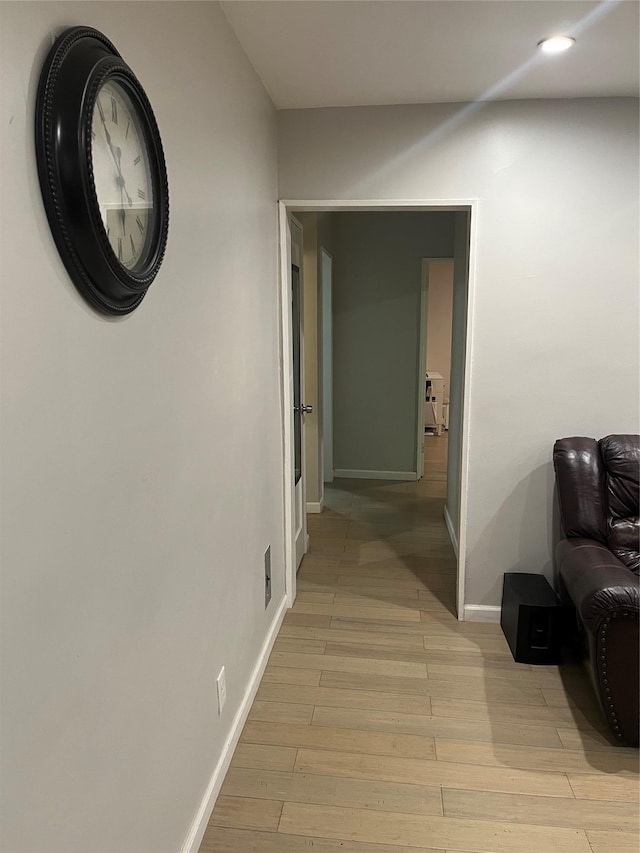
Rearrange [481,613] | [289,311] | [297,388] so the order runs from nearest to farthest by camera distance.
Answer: [289,311], [481,613], [297,388]

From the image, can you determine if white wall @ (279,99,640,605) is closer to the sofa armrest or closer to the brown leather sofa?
the brown leather sofa

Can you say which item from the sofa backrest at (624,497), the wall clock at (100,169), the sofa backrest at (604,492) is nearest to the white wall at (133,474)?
the wall clock at (100,169)

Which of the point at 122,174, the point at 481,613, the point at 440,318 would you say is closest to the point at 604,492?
the point at 481,613

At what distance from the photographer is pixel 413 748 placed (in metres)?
2.34

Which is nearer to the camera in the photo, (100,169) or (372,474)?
(100,169)

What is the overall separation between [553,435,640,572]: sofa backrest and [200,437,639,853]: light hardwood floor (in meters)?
0.65

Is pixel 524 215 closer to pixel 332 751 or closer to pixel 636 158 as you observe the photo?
pixel 636 158

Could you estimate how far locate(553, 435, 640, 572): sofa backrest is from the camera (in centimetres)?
276

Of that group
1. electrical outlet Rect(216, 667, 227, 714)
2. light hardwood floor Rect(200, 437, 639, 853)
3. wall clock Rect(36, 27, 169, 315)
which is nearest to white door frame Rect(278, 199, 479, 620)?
light hardwood floor Rect(200, 437, 639, 853)

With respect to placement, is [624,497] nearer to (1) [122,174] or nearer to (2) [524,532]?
(2) [524,532]

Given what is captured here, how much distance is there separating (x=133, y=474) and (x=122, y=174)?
2.10 ft

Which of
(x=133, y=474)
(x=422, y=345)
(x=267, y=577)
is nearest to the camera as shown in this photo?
(x=133, y=474)

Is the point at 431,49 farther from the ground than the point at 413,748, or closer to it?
farther from the ground

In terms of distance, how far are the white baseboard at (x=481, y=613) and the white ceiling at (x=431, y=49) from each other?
253cm
